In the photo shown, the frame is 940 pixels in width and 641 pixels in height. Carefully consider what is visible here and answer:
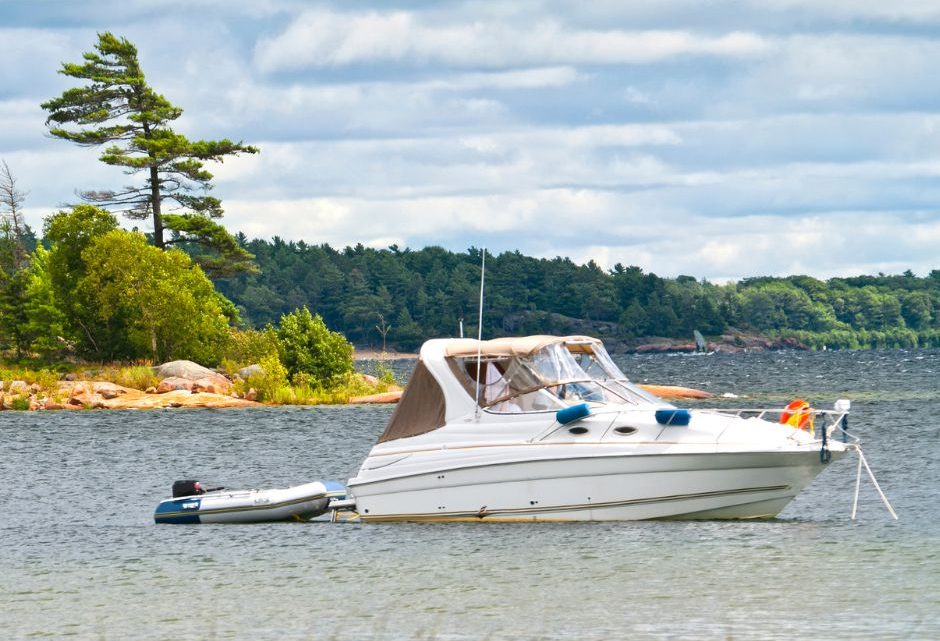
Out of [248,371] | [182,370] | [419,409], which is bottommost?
[248,371]

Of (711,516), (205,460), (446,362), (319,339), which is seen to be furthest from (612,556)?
(319,339)

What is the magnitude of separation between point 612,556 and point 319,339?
48587 mm

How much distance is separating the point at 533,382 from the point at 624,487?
2.48 meters

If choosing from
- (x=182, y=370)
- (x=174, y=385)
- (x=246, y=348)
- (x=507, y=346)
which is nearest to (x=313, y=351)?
(x=174, y=385)

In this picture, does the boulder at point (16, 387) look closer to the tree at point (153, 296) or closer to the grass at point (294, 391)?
the tree at point (153, 296)

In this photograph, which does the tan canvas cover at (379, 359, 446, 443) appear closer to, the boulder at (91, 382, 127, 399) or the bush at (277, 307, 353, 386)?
the bush at (277, 307, 353, 386)

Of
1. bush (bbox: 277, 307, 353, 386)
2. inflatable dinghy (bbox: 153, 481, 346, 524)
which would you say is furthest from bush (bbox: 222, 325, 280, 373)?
inflatable dinghy (bbox: 153, 481, 346, 524)

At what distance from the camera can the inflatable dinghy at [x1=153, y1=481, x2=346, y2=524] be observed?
26.1 metres

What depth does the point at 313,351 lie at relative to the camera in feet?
227

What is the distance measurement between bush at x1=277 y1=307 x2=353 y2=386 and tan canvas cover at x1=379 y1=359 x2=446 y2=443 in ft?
144

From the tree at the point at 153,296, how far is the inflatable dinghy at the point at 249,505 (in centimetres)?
4964

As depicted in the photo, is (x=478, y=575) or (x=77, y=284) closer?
(x=478, y=575)

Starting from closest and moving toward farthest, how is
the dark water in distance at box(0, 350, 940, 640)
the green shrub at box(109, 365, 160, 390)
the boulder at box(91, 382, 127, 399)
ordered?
the dark water in distance at box(0, 350, 940, 640), the boulder at box(91, 382, 127, 399), the green shrub at box(109, 365, 160, 390)

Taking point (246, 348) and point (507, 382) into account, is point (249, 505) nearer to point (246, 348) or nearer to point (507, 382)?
point (507, 382)
